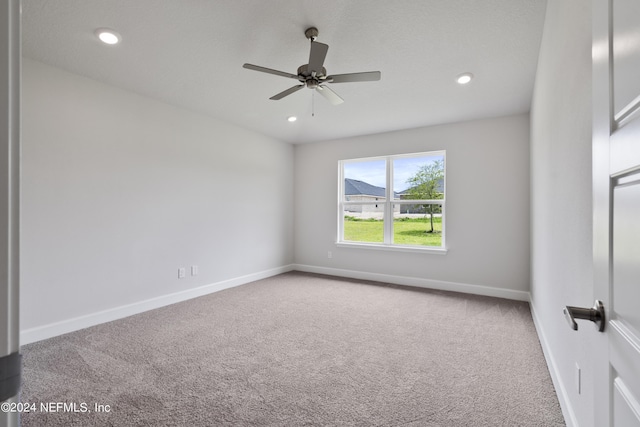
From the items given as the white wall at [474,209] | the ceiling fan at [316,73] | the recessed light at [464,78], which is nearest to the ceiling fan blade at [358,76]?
the ceiling fan at [316,73]

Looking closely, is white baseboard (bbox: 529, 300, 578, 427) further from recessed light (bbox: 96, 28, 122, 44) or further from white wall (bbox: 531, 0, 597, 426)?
recessed light (bbox: 96, 28, 122, 44)

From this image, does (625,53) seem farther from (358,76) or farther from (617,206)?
(358,76)

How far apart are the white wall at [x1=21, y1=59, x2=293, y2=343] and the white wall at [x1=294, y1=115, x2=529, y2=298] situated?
2.16 meters

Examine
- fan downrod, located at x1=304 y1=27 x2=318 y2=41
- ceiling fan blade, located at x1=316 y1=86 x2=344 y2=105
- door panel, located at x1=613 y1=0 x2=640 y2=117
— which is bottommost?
door panel, located at x1=613 y1=0 x2=640 y2=117

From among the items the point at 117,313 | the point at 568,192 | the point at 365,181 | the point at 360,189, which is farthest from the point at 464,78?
the point at 117,313

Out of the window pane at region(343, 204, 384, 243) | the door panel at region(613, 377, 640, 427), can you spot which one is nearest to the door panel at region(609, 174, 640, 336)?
the door panel at region(613, 377, 640, 427)

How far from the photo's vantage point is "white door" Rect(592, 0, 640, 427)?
0.57 metres

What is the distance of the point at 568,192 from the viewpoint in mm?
1613

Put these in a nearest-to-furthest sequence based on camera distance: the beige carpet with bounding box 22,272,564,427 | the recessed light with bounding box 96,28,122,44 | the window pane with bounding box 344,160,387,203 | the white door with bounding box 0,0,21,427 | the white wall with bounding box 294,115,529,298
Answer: the white door with bounding box 0,0,21,427 < the beige carpet with bounding box 22,272,564,427 < the recessed light with bounding box 96,28,122,44 < the white wall with bounding box 294,115,529,298 < the window pane with bounding box 344,160,387,203

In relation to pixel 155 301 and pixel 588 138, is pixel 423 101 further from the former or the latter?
pixel 155 301

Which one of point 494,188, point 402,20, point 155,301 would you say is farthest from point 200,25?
point 494,188

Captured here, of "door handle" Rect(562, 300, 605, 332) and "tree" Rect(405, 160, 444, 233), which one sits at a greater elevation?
"tree" Rect(405, 160, 444, 233)

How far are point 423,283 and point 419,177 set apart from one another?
167 cm

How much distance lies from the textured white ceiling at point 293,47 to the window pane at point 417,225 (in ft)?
5.29
